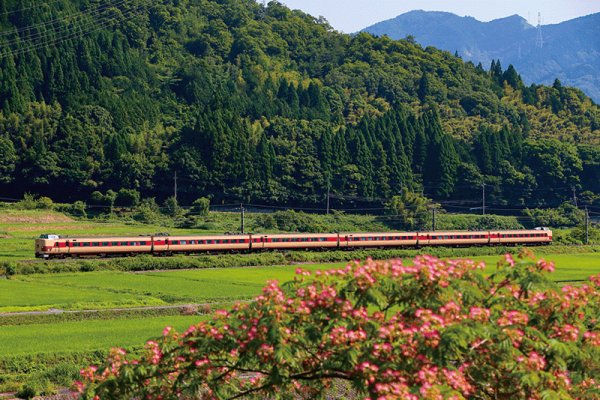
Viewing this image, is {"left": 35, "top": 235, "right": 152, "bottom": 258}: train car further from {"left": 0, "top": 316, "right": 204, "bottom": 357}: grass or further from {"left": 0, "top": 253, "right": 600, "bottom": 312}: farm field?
{"left": 0, "top": 316, "right": 204, "bottom": 357}: grass

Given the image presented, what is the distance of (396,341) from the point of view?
588 inches

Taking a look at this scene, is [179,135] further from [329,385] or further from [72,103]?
[329,385]

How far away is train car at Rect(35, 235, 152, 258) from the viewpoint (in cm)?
6575

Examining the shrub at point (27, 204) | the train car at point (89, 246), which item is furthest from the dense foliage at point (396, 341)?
the shrub at point (27, 204)

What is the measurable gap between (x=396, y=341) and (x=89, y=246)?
181 feet

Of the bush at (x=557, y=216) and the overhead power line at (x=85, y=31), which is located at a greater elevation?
the overhead power line at (x=85, y=31)

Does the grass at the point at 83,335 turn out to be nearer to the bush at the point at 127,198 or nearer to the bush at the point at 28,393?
the bush at the point at 28,393

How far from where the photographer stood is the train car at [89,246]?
65750 mm

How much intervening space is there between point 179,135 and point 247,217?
17203 mm

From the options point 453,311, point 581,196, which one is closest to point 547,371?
point 453,311

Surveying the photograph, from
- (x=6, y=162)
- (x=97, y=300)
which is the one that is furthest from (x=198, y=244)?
(x=6, y=162)

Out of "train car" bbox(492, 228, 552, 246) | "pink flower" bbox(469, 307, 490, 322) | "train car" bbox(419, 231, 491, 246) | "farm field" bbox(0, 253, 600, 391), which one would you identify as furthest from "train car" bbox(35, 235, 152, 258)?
"pink flower" bbox(469, 307, 490, 322)

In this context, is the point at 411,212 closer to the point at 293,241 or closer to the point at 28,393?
the point at 293,241

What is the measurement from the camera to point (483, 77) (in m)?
170
